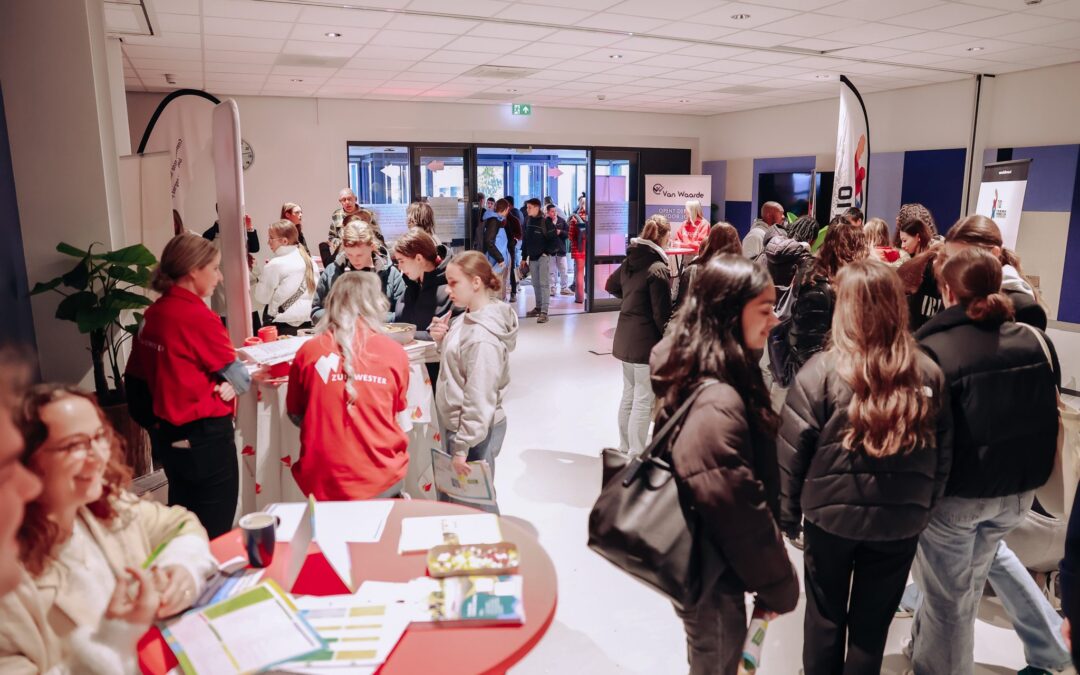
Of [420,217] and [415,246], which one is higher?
[420,217]

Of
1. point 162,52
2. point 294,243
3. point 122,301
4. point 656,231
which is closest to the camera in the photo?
point 122,301

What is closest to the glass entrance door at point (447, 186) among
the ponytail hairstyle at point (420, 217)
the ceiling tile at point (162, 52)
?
the ceiling tile at point (162, 52)

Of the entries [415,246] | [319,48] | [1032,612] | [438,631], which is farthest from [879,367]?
[319,48]

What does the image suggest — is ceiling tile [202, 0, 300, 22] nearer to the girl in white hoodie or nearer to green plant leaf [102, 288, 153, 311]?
green plant leaf [102, 288, 153, 311]

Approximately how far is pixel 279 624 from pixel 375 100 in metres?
8.71

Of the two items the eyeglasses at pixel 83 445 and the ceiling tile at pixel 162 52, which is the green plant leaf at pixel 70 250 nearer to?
the eyeglasses at pixel 83 445

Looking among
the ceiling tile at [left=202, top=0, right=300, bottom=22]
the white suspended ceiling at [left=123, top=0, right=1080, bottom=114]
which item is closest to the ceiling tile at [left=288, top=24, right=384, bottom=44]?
the white suspended ceiling at [left=123, top=0, right=1080, bottom=114]

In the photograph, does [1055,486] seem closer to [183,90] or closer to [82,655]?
[82,655]

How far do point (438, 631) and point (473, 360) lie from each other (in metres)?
1.45

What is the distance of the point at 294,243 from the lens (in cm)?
570

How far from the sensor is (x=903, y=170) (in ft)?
27.7

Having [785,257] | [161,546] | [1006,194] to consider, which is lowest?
[161,546]

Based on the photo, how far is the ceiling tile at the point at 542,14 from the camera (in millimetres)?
4598

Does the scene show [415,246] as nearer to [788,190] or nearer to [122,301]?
[122,301]
